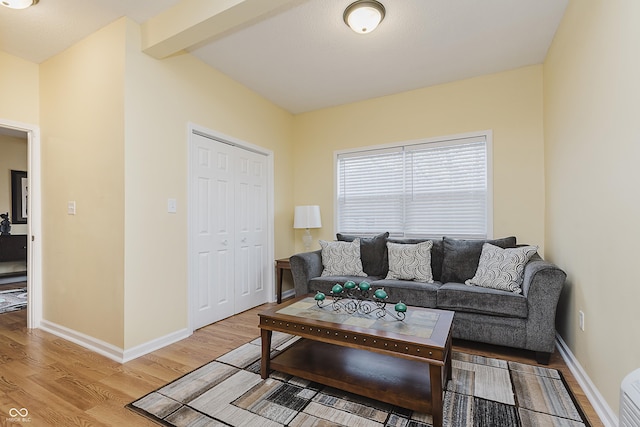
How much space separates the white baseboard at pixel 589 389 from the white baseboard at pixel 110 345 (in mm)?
3002

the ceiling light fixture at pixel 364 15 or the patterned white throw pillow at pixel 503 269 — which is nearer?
the ceiling light fixture at pixel 364 15

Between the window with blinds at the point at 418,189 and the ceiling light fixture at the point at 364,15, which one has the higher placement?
the ceiling light fixture at the point at 364,15

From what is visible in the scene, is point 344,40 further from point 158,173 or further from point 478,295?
point 478,295

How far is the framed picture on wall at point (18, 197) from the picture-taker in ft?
Answer: 17.8

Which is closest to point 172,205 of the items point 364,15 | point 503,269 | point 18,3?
point 18,3

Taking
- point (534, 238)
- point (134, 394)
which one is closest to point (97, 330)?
point (134, 394)

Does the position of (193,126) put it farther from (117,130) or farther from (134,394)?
(134,394)

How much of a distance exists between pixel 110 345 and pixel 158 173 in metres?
1.44

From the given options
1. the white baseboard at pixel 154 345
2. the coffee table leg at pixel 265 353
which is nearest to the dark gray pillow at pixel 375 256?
the coffee table leg at pixel 265 353

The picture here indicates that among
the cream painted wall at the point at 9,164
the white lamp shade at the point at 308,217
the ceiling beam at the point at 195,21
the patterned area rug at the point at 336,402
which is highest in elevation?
the ceiling beam at the point at 195,21

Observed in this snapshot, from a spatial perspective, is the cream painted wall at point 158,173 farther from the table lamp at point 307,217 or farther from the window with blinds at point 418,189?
the window with blinds at point 418,189

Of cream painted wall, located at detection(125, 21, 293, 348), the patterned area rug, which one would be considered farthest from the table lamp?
the patterned area rug

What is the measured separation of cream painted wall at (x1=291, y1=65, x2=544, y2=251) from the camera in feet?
10.6

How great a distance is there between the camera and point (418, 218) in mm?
3805
